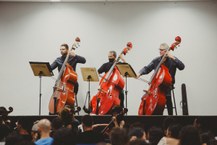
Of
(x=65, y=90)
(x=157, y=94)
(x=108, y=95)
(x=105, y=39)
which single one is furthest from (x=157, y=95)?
(x=105, y=39)

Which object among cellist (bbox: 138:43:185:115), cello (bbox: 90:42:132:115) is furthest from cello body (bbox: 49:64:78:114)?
cellist (bbox: 138:43:185:115)

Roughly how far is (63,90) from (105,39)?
2966 millimetres

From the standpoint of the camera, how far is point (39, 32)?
12.4 m

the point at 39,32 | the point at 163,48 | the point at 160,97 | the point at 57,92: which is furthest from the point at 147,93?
the point at 39,32

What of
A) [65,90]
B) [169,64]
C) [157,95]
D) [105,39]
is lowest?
[157,95]

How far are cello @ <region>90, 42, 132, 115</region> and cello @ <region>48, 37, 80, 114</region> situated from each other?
526mm

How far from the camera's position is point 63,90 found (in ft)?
32.1

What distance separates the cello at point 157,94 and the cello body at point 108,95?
620mm

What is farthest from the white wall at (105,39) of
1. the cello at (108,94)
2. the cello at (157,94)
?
the cello at (157,94)

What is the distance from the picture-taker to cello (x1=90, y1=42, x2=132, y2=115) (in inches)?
372

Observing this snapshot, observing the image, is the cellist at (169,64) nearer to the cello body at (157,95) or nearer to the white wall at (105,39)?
the cello body at (157,95)

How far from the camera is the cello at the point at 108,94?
9.45m

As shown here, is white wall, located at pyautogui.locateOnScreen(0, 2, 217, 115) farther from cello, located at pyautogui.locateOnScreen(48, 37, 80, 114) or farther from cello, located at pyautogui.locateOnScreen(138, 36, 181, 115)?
cello, located at pyautogui.locateOnScreen(138, 36, 181, 115)

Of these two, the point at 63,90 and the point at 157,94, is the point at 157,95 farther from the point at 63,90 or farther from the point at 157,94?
the point at 63,90
